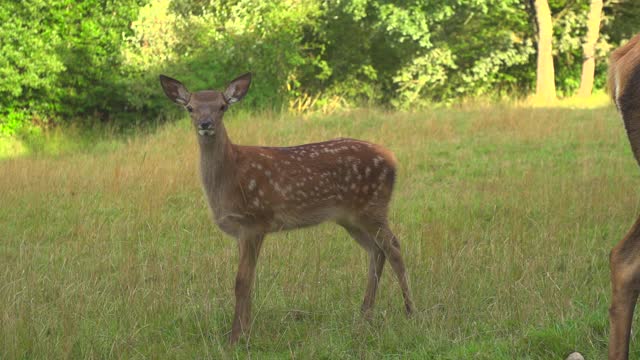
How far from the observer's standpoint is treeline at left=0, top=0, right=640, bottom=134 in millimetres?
22719

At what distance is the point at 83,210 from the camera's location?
9.44m

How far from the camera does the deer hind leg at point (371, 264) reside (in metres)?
5.95

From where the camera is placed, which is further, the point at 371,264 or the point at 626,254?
the point at 371,264

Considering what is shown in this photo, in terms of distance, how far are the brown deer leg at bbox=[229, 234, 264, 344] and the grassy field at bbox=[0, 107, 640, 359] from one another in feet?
0.36

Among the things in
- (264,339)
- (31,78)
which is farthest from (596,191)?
(31,78)

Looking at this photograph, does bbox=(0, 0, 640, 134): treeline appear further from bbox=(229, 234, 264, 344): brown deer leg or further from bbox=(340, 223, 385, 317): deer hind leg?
bbox=(229, 234, 264, 344): brown deer leg

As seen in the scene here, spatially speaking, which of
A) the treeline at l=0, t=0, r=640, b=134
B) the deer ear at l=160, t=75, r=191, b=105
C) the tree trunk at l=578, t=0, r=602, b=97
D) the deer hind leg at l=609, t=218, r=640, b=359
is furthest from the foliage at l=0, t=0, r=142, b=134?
the deer hind leg at l=609, t=218, r=640, b=359

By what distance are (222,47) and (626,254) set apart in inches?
798

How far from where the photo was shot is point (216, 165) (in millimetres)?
6070

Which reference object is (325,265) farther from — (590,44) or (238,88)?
(590,44)

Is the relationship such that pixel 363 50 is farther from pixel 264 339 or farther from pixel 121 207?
pixel 264 339

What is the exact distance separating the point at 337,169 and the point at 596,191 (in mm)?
4133

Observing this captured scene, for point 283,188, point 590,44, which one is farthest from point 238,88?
point 590,44

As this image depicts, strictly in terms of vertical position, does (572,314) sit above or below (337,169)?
below
